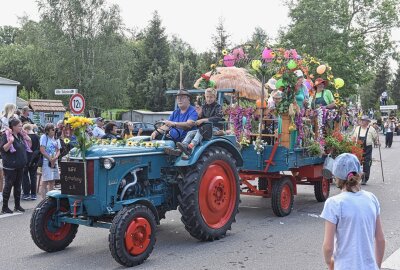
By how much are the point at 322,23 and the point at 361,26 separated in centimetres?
739

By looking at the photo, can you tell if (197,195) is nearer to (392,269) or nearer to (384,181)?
(392,269)

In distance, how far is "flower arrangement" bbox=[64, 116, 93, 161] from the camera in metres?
6.02

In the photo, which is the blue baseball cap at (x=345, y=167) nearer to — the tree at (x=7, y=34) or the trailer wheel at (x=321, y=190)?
the trailer wheel at (x=321, y=190)

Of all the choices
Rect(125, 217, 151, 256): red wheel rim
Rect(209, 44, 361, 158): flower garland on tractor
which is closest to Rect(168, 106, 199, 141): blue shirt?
Rect(125, 217, 151, 256): red wheel rim

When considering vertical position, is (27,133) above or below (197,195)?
above

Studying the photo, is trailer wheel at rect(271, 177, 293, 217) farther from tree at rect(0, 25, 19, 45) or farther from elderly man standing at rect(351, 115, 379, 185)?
tree at rect(0, 25, 19, 45)

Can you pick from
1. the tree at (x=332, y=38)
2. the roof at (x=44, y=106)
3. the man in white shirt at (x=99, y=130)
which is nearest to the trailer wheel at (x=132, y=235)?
the man in white shirt at (x=99, y=130)

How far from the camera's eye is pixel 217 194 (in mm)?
7422

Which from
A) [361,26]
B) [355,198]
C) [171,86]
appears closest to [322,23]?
[361,26]

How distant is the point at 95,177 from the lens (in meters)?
6.07

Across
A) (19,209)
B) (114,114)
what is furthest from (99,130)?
(114,114)

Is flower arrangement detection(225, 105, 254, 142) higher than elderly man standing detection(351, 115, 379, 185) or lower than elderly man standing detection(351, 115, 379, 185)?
higher

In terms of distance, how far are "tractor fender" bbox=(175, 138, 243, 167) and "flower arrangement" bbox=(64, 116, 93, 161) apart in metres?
1.32

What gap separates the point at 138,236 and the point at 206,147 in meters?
1.79
